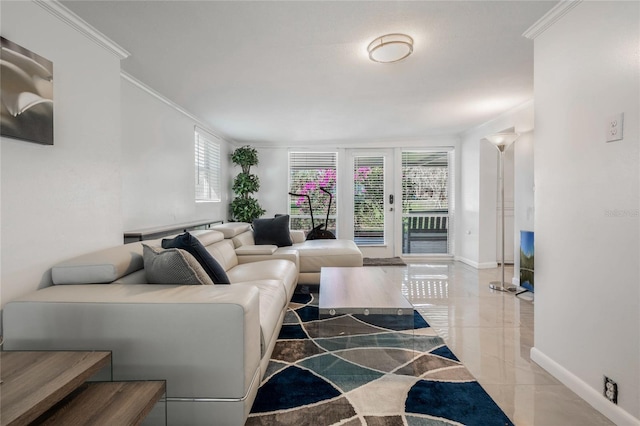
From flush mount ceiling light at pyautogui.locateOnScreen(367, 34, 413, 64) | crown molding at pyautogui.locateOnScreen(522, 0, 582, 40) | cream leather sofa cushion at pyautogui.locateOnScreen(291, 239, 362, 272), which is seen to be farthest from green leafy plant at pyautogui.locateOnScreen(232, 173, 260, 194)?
crown molding at pyautogui.locateOnScreen(522, 0, 582, 40)

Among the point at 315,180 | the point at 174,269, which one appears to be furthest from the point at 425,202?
the point at 174,269

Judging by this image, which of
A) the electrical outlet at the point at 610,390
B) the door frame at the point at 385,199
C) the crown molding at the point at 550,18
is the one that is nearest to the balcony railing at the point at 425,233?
the door frame at the point at 385,199

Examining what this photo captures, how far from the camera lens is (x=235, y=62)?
268 centimetres

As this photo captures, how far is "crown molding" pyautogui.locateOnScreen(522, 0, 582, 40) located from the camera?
1.87 metres

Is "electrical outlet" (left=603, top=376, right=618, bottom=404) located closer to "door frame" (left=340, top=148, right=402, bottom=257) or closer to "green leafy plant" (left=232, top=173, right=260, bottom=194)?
"door frame" (left=340, top=148, right=402, bottom=257)

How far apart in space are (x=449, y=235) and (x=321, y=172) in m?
2.79

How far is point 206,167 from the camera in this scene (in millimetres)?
4922

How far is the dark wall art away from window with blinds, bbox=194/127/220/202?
2.70m

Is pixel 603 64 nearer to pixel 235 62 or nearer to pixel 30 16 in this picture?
pixel 235 62

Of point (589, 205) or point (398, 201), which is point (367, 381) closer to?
point (589, 205)

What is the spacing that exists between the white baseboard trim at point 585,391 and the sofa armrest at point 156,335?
181 cm

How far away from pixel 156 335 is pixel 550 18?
289cm

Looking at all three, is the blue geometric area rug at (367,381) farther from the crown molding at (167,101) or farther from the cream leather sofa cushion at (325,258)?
the crown molding at (167,101)

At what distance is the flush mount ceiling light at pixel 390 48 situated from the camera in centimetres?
227
